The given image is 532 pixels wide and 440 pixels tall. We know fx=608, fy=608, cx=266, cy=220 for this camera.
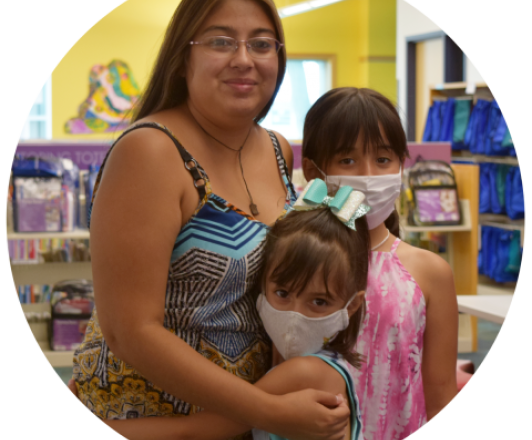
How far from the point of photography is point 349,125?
5.26 feet

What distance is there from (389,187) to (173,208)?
2.23 feet

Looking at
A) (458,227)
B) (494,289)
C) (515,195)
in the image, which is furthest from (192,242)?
(494,289)

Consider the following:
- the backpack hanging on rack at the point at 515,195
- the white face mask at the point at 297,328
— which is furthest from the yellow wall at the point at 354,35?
the white face mask at the point at 297,328

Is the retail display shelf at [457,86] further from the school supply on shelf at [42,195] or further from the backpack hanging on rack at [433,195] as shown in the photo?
the school supply on shelf at [42,195]

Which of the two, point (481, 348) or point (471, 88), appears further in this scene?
point (471, 88)

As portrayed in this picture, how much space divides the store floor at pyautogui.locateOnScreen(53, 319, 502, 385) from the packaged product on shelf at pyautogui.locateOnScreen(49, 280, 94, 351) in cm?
18

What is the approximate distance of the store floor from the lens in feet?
14.6

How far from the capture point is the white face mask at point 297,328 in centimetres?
143

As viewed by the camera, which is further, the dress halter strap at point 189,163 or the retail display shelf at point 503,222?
the retail display shelf at point 503,222

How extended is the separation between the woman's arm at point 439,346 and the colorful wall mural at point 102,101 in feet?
30.3

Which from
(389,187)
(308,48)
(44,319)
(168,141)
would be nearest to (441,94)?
(308,48)

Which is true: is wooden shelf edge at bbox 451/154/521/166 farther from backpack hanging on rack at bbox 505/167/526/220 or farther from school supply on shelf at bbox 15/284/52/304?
school supply on shelf at bbox 15/284/52/304

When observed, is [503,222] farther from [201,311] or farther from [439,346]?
[201,311]

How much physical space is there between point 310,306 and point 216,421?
345 millimetres
